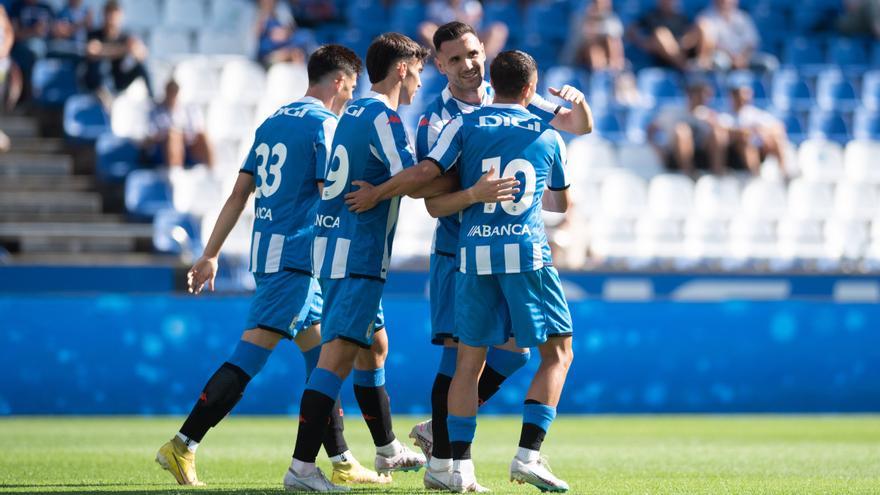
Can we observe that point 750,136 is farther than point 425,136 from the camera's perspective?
Yes

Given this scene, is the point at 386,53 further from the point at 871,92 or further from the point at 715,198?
the point at 871,92

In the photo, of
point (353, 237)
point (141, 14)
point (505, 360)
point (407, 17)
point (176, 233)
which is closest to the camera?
point (353, 237)

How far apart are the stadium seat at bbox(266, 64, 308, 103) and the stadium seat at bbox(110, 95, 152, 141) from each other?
1.50m

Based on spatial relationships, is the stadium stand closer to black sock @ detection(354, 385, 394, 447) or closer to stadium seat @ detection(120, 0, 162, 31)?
stadium seat @ detection(120, 0, 162, 31)

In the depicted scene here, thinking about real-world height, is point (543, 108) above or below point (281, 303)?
above

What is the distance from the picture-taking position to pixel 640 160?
17.4 metres

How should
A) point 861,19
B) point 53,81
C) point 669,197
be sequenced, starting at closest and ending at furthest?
point 53,81, point 669,197, point 861,19

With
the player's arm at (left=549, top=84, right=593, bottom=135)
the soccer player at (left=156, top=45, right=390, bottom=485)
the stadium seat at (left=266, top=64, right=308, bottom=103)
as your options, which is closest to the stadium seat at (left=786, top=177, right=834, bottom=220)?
the stadium seat at (left=266, top=64, right=308, bottom=103)

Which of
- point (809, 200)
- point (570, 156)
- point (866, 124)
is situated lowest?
point (809, 200)

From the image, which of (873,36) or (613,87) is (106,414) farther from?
(873,36)

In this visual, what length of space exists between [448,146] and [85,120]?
10.2 metres

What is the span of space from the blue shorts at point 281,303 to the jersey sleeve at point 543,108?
1444mm

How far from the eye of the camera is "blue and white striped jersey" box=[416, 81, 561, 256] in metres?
6.86

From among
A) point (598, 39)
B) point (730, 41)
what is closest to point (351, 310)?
point (598, 39)
